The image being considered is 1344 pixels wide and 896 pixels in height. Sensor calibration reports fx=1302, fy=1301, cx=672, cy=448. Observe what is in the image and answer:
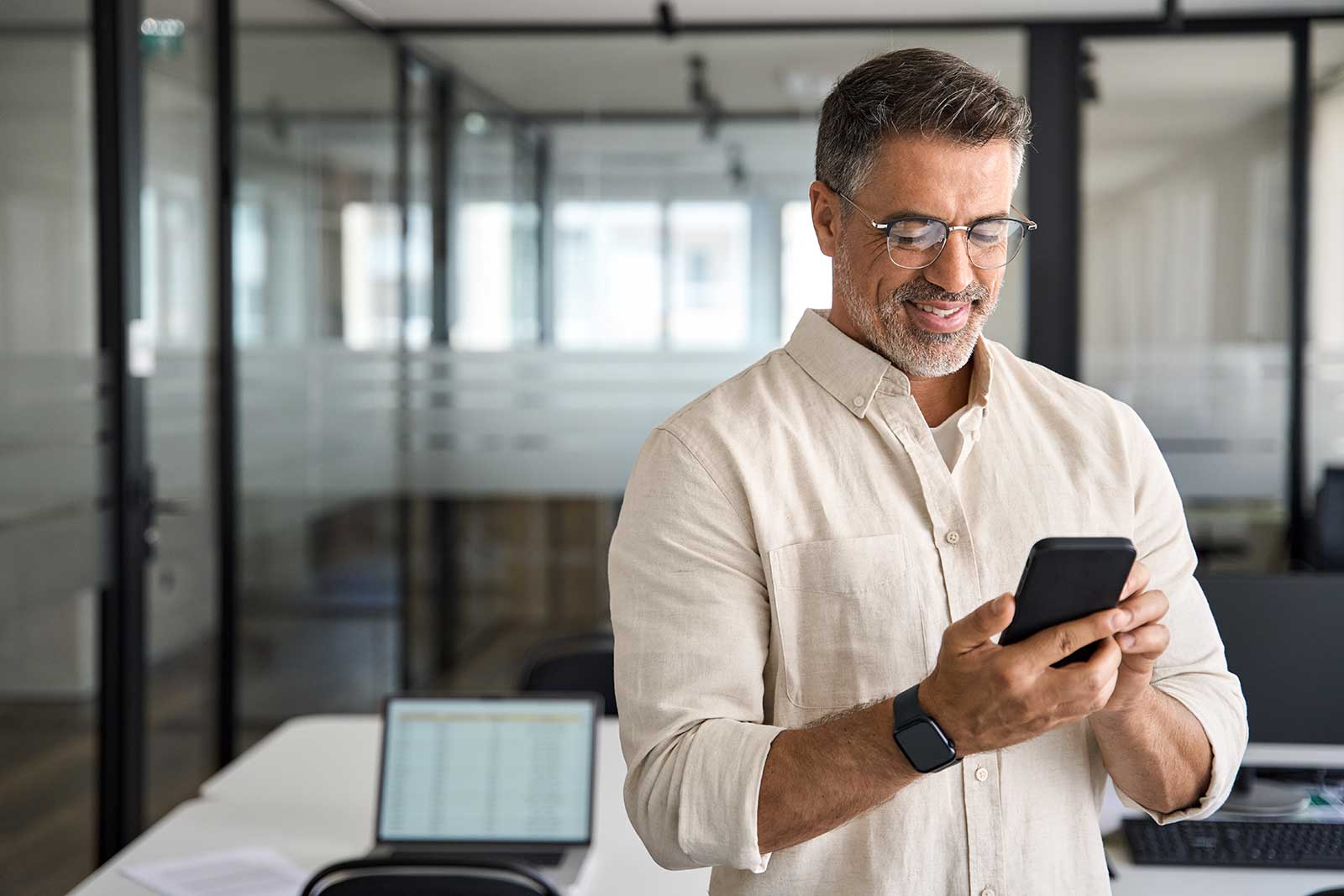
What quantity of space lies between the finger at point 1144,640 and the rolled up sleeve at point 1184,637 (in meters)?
0.17

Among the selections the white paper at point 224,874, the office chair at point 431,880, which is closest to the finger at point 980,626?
the office chair at point 431,880

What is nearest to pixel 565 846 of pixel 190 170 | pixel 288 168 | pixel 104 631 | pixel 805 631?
pixel 805 631

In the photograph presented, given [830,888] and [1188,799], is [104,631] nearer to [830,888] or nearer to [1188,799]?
[830,888]

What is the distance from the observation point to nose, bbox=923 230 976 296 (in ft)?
4.09

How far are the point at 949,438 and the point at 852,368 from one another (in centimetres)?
13

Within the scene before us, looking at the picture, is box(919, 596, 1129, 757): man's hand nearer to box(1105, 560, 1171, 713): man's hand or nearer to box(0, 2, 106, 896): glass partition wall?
box(1105, 560, 1171, 713): man's hand

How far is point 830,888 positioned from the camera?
4.09ft

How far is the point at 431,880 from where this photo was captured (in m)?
1.75

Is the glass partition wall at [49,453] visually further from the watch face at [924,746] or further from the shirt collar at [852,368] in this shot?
the watch face at [924,746]

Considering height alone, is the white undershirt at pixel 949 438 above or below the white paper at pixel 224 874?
above

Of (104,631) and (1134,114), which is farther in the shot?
(1134,114)

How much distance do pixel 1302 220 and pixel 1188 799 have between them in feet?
13.9

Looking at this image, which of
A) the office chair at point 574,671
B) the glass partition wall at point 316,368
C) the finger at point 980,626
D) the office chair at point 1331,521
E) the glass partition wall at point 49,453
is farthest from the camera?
the office chair at point 1331,521

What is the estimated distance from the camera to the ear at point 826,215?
1.35 metres
